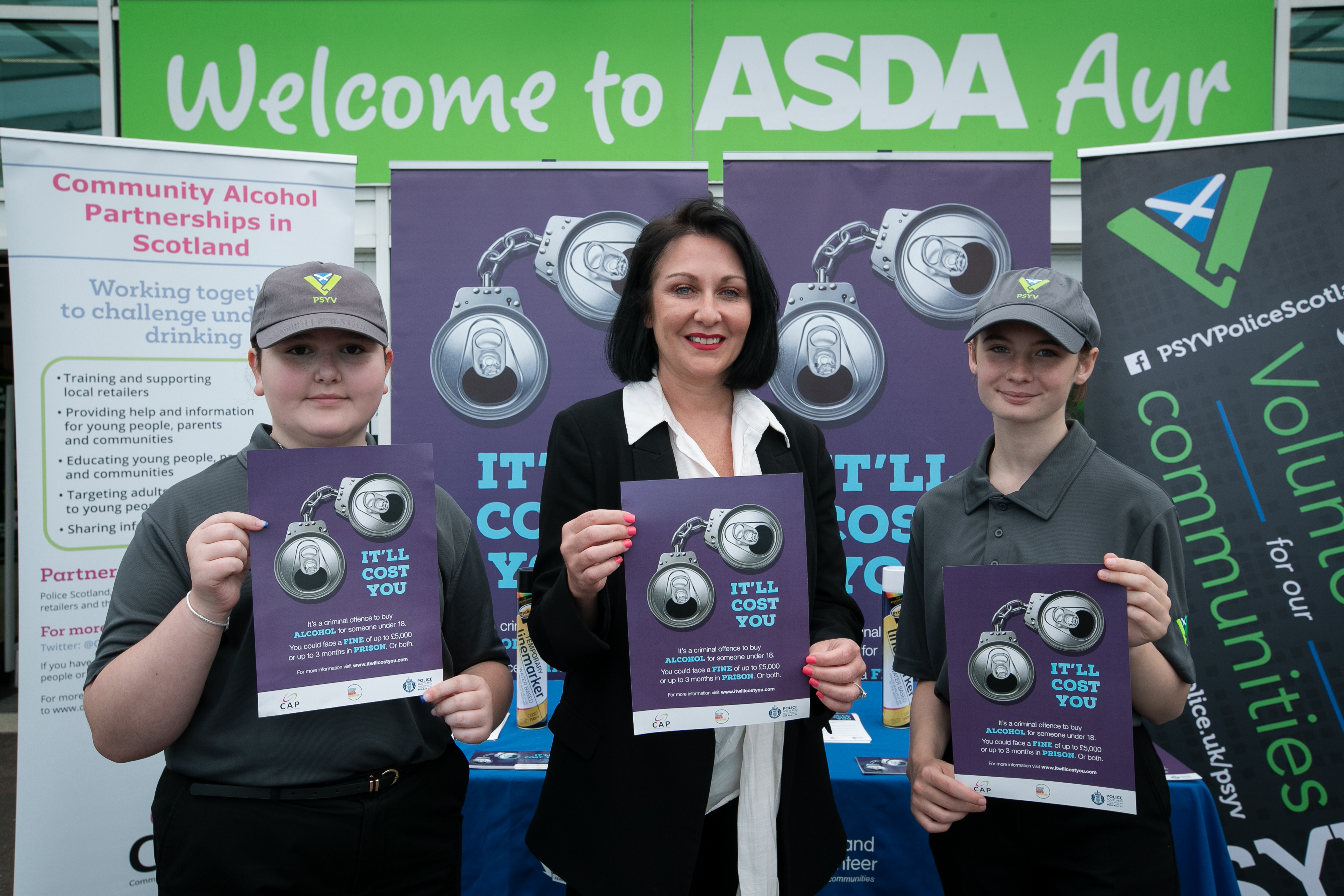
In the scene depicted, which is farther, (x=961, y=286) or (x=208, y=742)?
(x=961, y=286)

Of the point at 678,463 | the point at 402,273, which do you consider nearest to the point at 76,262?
the point at 402,273

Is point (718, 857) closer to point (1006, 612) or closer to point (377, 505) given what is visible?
point (1006, 612)

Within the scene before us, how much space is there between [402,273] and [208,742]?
8.24 feet

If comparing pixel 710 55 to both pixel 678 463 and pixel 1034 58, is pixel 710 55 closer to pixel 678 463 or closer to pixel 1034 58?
pixel 1034 58

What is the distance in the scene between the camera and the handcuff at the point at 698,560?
1.39 meters

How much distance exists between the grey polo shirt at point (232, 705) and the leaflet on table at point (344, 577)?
0.15 ft

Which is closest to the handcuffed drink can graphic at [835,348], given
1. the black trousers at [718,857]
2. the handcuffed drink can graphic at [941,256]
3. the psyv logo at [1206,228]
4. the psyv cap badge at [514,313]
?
the handcuffed drink can graphic at [941,256]

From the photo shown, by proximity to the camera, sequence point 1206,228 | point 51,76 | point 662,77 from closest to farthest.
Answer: point 1206,228 < point 662,77 < point 51,76

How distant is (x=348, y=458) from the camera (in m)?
1.35

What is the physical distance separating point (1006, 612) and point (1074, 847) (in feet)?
1.59

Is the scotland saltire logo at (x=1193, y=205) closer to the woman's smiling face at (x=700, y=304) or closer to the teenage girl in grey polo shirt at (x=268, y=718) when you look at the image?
the woman's smiling face at (x=700, y=304)

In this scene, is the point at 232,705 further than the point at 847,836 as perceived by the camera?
No

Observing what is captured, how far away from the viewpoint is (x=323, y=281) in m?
1.41

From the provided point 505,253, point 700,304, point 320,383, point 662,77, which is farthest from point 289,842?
point 662,77
